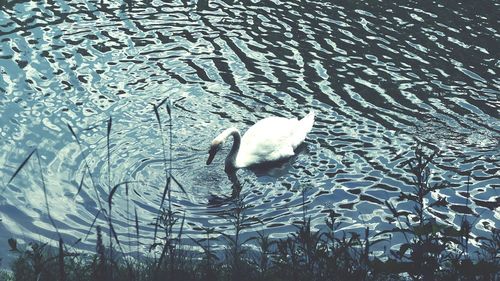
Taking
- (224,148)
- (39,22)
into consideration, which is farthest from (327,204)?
(39,22)

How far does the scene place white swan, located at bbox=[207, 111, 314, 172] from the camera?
11500 mm

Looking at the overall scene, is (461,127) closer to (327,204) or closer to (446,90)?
(446,90)

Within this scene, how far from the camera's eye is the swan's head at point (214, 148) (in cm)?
1103

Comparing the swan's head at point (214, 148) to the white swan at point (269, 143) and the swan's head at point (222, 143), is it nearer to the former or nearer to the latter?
the swan's head at point (222, 143)

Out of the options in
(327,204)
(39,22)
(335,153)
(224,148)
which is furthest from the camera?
(39,22)

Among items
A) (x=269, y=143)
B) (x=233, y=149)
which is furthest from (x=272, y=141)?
(x=233, y=149)

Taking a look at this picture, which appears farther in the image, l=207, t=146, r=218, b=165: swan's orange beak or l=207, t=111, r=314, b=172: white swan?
l=207, t=111, r=314, b=172: white swan

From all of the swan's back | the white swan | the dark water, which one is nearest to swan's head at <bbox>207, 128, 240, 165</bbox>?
the white swan

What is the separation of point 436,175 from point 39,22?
327 inches

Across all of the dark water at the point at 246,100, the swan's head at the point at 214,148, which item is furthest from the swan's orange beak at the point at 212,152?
the dark water at the point at 246,100

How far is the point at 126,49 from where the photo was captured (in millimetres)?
14523

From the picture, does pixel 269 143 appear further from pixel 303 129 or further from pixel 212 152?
pixel 212 152

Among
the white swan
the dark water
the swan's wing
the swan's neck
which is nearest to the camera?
the dark water

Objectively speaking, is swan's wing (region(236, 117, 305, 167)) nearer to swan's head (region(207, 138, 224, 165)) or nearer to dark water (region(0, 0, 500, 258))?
dark water (region(0, 0, 500, 258))
